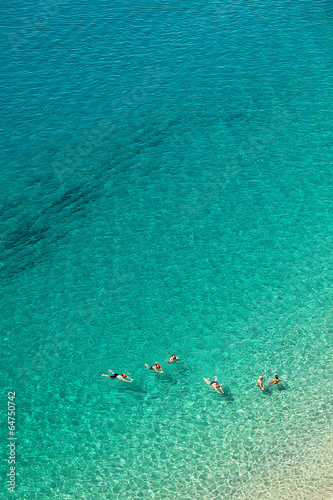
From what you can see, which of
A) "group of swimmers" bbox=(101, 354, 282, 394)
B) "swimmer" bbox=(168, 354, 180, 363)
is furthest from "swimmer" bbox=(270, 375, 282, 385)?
"swimmer" bbox=(168, 354, 180, 363)

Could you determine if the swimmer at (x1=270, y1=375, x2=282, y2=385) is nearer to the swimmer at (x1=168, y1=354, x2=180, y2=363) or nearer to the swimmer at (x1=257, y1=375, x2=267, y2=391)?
the swimmer at (x1=257, y1=375, x2=267, y2=391)

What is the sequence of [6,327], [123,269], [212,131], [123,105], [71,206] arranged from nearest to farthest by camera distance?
[6,327] < [123,269] < [71,206] < [212,131] < [123,105]

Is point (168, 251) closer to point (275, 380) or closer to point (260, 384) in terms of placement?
point (260, 384)

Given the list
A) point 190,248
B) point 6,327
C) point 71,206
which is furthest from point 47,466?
point 71,206

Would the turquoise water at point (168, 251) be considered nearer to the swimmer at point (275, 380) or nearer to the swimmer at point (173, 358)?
the swimmer at point (173, 358)

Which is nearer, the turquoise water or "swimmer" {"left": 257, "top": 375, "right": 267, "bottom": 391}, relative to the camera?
the turquoise water

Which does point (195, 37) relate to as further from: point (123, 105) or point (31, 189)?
point (31, 189)

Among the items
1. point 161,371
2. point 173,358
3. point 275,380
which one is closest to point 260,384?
point 275,380

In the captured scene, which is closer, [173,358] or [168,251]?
[173,358]
